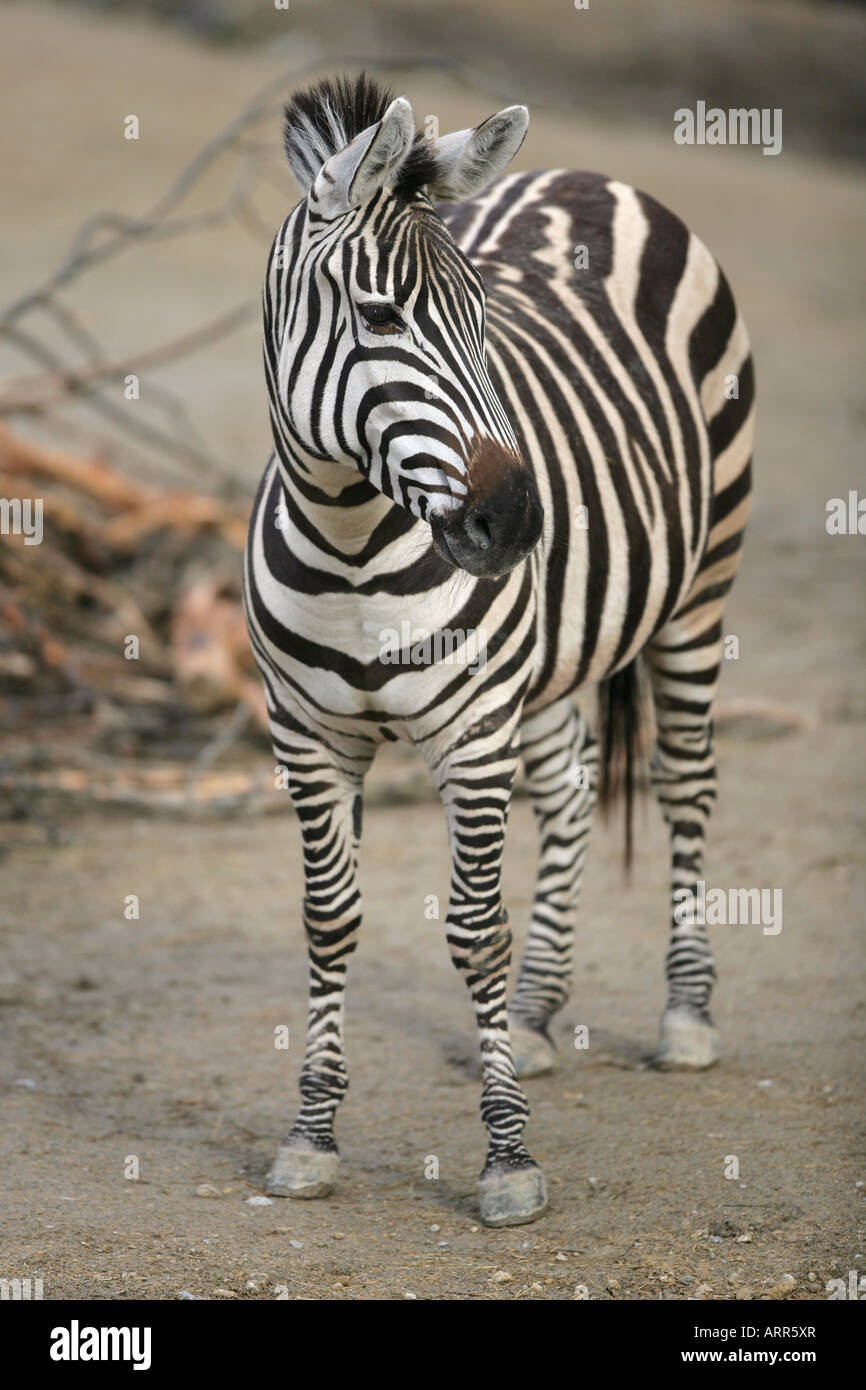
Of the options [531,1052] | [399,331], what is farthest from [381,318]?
[531,1052]

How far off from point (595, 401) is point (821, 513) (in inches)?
279

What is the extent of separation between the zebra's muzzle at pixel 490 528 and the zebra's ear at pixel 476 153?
652 millimetres

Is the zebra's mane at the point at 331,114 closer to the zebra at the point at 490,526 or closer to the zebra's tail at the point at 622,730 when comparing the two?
the zebra at the point at 490,526

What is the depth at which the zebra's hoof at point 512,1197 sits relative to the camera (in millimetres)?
3408

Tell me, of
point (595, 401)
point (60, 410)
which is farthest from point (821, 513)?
point (595, 401)

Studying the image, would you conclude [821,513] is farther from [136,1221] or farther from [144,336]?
[136,1221]

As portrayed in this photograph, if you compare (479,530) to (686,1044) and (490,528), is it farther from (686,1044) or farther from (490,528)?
(686,1044)

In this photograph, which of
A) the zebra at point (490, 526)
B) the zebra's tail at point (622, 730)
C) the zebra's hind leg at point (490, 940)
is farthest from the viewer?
the zebra's tail at point (622, 730)

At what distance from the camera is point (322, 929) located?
11.9 feet

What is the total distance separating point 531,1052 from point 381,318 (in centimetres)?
234

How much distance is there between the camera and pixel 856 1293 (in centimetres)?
308

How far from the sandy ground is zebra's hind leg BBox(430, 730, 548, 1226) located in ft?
0.35

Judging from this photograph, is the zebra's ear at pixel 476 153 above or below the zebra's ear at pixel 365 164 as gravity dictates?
above

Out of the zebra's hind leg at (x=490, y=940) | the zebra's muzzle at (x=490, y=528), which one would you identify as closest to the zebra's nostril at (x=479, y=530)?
the zebra's muzzle at (x=490, y=528)
